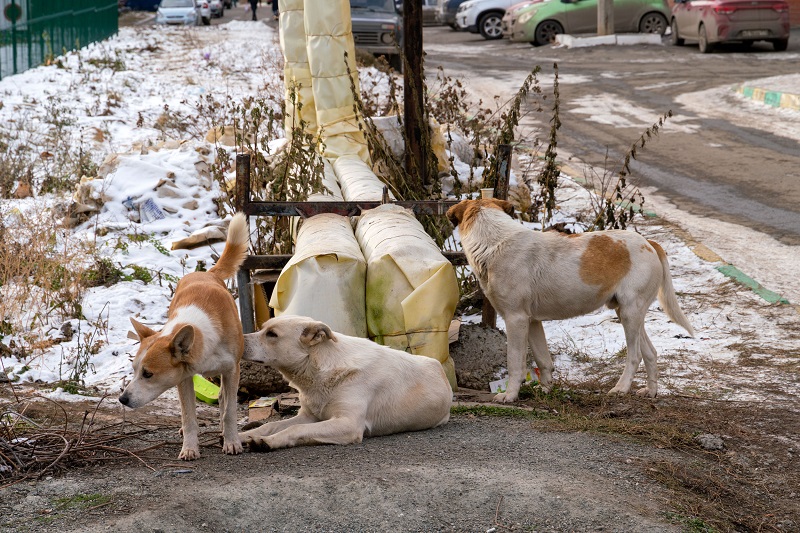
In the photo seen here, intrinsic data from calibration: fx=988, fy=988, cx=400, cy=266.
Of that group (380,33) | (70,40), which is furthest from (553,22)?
(70,40)

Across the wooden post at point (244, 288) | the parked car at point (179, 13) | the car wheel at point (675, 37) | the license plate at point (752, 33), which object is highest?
the parked car at point (179, 13)

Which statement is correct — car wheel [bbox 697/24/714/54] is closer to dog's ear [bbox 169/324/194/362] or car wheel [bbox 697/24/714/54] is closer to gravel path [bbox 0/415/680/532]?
gravel path [bbox 0/415/680/532]

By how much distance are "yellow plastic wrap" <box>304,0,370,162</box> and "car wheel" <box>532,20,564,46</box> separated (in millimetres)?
19326

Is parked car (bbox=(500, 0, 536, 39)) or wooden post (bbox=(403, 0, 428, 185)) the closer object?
wooden post (bbox=(403, 0, 428, 185))

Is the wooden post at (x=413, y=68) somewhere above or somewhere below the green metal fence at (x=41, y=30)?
below

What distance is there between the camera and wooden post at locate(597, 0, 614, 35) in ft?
90.8

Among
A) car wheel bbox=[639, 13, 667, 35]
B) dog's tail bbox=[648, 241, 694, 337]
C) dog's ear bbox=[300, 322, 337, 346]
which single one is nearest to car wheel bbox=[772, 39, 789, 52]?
car wheel bbox=[639, 13, 667, 35]

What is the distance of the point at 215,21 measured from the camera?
1836 inches

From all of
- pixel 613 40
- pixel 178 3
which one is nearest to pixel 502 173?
pixel 613 40

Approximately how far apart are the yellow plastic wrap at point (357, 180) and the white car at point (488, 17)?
2376 centimetres

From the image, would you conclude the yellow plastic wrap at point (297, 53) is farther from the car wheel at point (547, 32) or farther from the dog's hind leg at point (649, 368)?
the car wheel at point (547, 32)

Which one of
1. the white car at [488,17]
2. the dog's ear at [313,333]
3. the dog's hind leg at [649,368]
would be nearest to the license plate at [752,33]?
the white car at [488,17]

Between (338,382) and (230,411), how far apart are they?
2.01 ft

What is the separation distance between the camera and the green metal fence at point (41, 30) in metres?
21.4
